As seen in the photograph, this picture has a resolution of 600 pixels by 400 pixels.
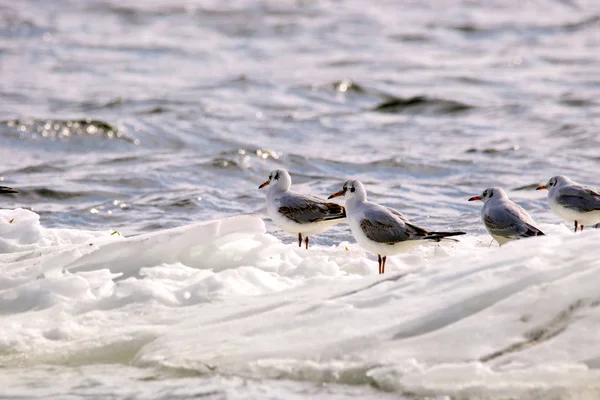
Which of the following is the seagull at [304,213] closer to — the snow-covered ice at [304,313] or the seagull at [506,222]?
the snow-covered ice at [304,313]

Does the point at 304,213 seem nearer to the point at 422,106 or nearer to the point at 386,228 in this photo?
the point at 386,228

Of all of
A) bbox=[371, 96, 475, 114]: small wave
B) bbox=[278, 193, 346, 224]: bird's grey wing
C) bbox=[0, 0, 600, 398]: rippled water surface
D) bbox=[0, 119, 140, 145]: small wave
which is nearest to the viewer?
bbox=[278, 193, 346, 224]: bird's grey wing

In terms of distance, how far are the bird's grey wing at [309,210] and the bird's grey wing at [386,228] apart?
0.73 metres

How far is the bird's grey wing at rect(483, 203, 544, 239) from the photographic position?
317 inches

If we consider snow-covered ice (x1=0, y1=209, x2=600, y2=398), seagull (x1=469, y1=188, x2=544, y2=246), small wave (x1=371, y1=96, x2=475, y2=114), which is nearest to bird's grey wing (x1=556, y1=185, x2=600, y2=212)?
seagull (x1=469, y1=188, x2=544, y2=246)

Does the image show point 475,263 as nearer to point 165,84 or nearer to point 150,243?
point 150,243

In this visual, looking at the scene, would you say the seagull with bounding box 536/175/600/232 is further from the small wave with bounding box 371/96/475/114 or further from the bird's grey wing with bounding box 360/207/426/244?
the small wave with bounding box 371/96/475/114

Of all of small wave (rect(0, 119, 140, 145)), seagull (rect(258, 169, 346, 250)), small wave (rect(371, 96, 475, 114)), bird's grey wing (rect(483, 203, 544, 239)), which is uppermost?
bird's grey wing (rect(483, 203, 544, 239))

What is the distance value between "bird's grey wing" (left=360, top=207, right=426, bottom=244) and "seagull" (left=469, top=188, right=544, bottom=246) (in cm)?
77

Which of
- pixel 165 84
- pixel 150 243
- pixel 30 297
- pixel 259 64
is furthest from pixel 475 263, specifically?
pixel 259 64

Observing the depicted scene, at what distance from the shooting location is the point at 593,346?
555cm

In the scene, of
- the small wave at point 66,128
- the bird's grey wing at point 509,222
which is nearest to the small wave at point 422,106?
the small wave at point 66,128

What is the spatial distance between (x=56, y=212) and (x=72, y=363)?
6133 millimetres

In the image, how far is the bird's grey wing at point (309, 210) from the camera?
28.5 feet
